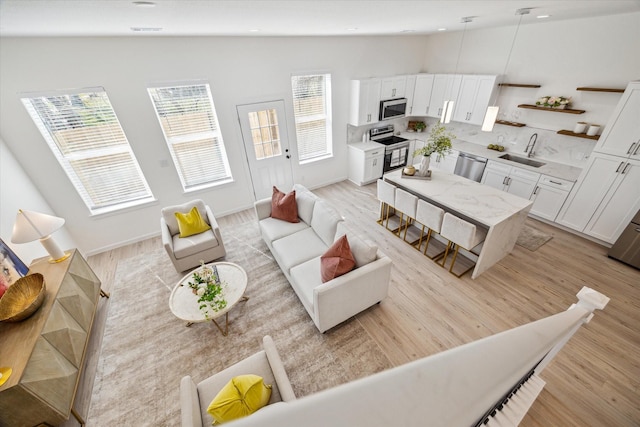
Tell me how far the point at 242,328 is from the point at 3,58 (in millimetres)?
4062

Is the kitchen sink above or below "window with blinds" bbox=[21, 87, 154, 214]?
below

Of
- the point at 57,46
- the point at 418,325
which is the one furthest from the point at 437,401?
the point at 57,46

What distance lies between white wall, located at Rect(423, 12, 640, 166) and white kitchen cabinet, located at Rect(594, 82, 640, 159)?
1.81 ft

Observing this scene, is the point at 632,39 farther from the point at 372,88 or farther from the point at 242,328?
the point at 242,328

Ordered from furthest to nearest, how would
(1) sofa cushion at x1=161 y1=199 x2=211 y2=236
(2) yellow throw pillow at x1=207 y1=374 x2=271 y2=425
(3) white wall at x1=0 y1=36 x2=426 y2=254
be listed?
(1) sofa cushion at x1=161 y1=199 x2=211 y2=236 < (3) white wall at x1=0 y1=36 x2=426 y2=254 < (2) yellow throw pillow at x1=207 y1=374 x2=271 y2=425

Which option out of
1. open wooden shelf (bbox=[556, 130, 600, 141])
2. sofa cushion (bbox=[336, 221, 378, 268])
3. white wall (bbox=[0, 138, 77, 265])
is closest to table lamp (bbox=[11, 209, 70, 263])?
white wall (bbox=[0, 138, 77, 265])

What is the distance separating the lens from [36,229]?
2543 millimetres

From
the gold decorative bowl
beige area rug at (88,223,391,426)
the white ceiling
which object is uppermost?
the white ceiling

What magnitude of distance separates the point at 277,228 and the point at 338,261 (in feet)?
4.49

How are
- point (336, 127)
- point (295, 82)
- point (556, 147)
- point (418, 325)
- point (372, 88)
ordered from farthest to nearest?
point (336, 127) → point (372, 88) → point (295, 82) → point (556, 147) → point (418, 325)

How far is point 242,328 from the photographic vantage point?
9.12 ft

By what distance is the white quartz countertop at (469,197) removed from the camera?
2.97 metres

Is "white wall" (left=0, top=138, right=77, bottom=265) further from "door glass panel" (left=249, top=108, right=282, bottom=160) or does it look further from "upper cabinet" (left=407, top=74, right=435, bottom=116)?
"upper cabinet" (left=407, top=74, right=435, bottom=116)

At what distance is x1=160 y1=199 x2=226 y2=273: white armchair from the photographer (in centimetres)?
334
